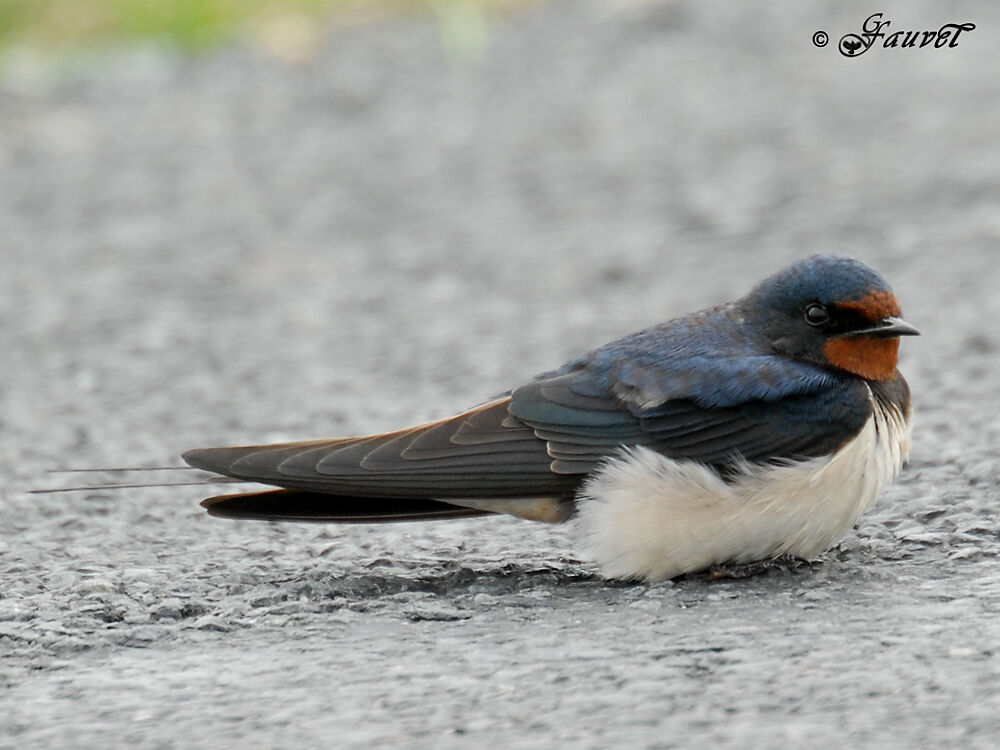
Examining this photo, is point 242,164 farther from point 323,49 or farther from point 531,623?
point 531,623

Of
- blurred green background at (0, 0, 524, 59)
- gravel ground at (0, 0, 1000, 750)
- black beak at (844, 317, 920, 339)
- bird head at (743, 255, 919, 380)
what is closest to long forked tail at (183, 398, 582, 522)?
gravel ground at (0, 0, 1000, 750)

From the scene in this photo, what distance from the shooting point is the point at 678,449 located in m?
3.61

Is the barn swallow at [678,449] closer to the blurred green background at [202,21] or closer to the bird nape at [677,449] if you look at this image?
the bird nape at [677,449]

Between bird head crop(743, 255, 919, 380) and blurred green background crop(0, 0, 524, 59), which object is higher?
blurred green background crop(0, 0, 524, 59)

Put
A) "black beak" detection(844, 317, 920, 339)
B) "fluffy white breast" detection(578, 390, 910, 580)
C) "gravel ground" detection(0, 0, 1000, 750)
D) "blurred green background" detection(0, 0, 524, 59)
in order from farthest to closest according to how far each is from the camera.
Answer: "blurred green background" detection(0, 0, 524, 59) → "black beak" detection(844, 317, 920, 339) → "fluffy white breast" detection(578, 390, 910, 580) → "gravel ground" detection(0, 0, 1000, 750)

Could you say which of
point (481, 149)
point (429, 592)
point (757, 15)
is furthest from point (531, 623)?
point (757, 15)

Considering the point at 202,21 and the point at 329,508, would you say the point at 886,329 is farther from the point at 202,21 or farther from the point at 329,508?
the point at 202,21

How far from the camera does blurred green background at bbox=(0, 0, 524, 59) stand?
10.1m

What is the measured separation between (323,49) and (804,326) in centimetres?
676

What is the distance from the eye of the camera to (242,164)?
8531 mm

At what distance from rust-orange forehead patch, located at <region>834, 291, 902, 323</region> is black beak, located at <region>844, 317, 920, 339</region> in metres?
0.02

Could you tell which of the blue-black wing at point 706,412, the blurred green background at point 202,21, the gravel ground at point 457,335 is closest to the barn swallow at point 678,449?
the blue-black wing at point 706,412

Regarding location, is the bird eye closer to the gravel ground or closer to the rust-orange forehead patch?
the rust-orange forehead patch

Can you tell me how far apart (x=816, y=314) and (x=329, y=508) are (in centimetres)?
111
